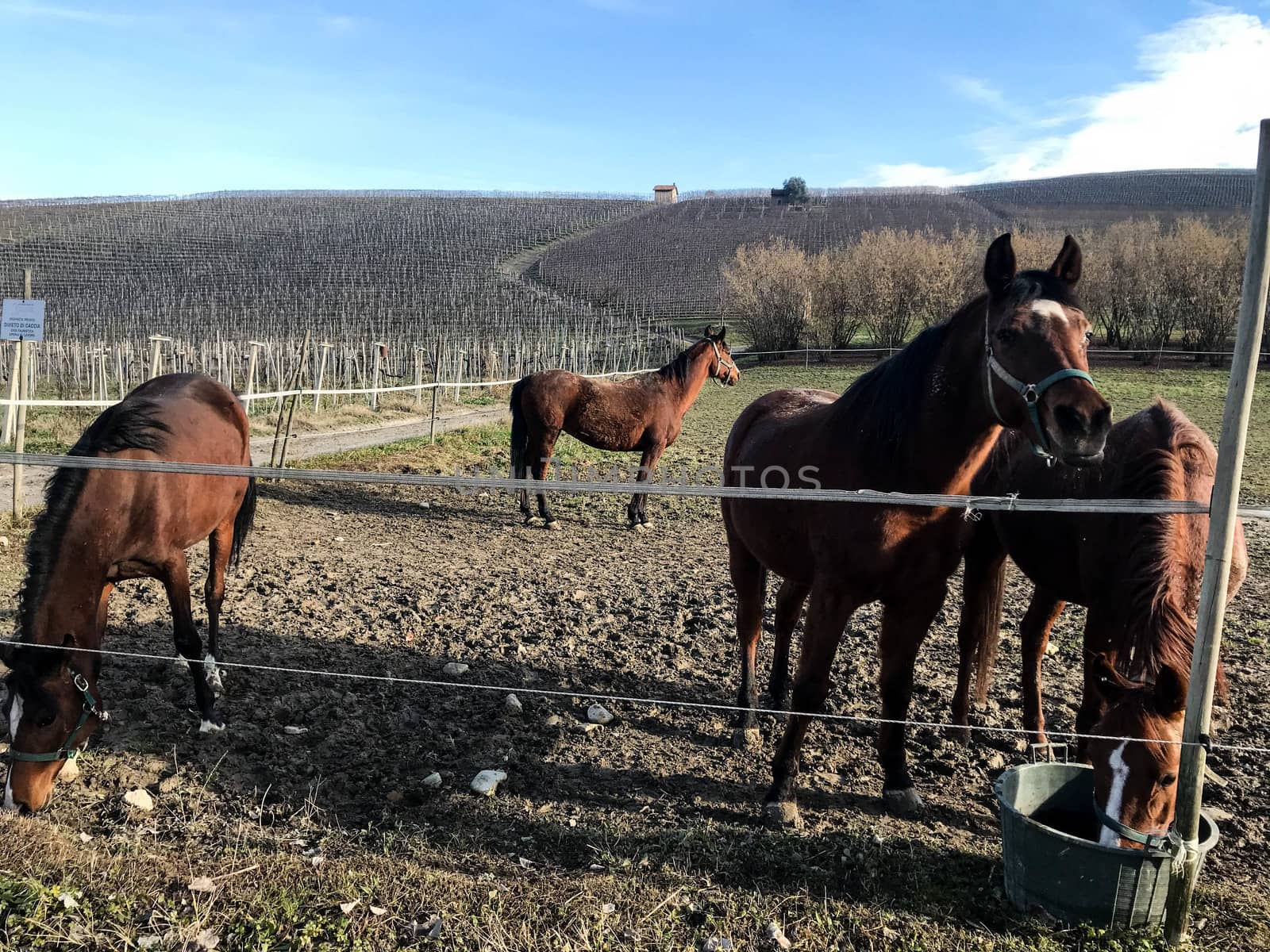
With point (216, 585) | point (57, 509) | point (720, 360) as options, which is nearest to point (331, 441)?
point (720, 360)

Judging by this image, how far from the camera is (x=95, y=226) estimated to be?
6253cm

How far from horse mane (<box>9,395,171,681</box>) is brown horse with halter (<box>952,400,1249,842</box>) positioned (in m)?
3.87

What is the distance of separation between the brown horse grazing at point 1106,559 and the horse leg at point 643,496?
3.98 m

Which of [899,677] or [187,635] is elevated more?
[899,677]

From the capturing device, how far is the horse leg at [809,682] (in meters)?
3.09

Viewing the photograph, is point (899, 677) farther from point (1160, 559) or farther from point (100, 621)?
point (100, 621)

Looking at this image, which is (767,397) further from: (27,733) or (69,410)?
(69,410)

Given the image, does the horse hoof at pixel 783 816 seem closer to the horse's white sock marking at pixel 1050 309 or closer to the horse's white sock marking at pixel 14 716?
the horse's white sock marking at pixel 1050 309

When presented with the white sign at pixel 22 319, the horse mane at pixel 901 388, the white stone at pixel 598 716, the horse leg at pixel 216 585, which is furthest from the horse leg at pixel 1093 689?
the white sign at pixel 22 319

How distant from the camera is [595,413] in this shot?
375 inches

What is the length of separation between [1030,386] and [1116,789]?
4.21 ft

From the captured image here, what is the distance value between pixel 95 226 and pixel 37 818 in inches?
2979

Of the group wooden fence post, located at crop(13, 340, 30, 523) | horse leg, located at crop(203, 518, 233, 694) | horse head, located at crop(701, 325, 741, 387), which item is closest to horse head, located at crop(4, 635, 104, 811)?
horse leg, located at crop(203, 518, 233, 694)

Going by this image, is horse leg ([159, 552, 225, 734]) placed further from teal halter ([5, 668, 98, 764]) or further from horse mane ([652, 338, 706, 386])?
horse mane ([652, 338, 706, 386])
